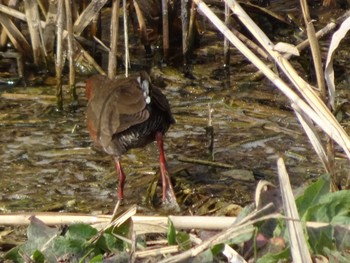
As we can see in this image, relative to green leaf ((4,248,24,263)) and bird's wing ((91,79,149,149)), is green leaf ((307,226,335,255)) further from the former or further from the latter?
bird's wing ((91,79,149,149))

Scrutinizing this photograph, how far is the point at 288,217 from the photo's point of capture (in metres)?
3.41

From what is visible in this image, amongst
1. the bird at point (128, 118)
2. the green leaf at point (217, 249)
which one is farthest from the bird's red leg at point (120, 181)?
the green leaf at point (217, 249)

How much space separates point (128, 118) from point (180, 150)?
2.85ft

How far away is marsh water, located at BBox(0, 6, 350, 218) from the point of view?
5.38 metres

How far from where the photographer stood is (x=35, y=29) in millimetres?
6738

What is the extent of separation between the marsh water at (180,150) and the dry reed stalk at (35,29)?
0.24 meters

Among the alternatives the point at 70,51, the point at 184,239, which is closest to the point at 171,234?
the point at 184,239

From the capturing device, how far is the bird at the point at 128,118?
17.0ft

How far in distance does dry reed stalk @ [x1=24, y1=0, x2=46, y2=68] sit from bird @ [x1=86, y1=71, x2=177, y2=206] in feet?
4.17

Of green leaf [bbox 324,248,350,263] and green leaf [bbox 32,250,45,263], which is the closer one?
green leaf [bbox 324,248,350,263]

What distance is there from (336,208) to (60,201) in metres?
2.00

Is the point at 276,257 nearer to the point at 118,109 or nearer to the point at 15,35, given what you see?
the point at 118,109

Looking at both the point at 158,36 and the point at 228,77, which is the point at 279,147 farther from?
the point at 158,36

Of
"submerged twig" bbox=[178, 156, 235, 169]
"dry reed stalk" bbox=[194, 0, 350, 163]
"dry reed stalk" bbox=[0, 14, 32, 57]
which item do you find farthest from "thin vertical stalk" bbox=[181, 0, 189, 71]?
"dry reed stalk" bbox=[194, 0, 350, 163]
